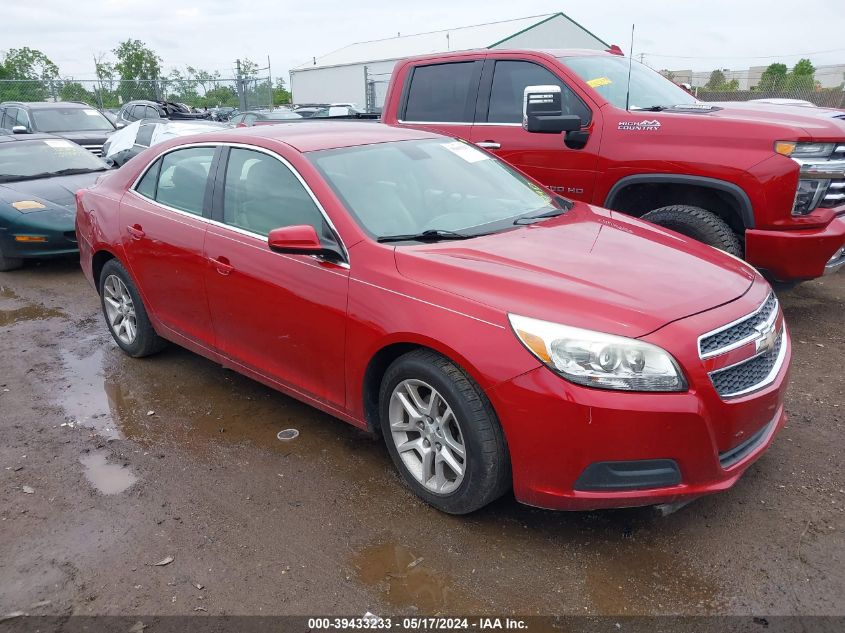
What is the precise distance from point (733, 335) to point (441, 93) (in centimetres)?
422

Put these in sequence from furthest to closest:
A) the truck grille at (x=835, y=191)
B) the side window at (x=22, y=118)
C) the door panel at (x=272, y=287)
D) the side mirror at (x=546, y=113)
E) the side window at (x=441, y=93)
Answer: the side window at (x=22, y=118) < the side window at (x=441, y=93) < the side mirror at (x=546, y=113) < the truck grille at (x=835, y=191) < the door panel at (x=272, y=287)

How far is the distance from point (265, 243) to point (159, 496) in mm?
1373

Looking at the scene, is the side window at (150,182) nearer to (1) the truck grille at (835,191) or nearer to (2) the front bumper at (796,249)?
(2) the front bumper at (796,249)

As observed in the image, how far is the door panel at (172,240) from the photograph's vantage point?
414cm

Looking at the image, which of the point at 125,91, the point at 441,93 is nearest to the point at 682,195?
the point at 441,93

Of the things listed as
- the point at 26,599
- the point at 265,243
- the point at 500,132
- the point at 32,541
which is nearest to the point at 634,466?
the point at 265,243

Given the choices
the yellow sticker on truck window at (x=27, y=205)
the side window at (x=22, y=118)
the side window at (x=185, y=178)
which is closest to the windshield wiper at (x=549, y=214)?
the side window at (x=185, y=178)

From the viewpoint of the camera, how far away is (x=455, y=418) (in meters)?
2.87

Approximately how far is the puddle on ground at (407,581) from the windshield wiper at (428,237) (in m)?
1.39

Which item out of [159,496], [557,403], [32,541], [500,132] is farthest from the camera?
[500,132]

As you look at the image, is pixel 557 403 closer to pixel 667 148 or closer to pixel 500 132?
pixel 667 148

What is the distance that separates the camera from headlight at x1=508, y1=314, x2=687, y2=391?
101 inches

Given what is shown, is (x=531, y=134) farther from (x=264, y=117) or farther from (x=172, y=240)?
(x=264, y=117)

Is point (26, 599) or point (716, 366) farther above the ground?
point (716, 366)
